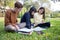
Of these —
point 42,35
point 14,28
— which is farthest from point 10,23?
point 42,35

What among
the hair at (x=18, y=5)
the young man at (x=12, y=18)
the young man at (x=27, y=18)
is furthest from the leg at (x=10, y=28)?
the hair at (x=18, y=5)

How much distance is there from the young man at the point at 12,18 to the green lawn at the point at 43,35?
0.06 metres

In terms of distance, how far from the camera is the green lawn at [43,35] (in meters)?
2.61

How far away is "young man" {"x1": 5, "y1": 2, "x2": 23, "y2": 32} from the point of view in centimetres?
262

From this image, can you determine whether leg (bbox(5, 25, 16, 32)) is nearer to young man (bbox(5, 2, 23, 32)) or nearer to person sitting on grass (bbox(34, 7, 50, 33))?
young man (bbox(5, 2, 23, 32))

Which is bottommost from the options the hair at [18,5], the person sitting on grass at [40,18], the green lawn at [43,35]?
the green lawn at [43,35]

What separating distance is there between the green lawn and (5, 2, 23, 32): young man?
0.06 meters

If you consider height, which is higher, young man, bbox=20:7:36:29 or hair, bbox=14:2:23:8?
hair, bbox=14:2:23:8

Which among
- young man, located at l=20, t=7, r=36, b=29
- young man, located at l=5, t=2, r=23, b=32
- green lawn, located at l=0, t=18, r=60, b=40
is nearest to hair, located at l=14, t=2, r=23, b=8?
young man, located at l=5, t=2, r=23, b=32

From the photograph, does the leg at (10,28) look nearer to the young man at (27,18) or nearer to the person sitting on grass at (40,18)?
the young man at (27,18)

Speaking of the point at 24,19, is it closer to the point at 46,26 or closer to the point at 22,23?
the point at 22,23

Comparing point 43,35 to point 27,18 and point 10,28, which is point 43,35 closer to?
point 27,18

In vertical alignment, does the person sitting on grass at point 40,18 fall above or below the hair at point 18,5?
below

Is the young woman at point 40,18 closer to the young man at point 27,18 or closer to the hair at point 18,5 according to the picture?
the young man at point 27,18
